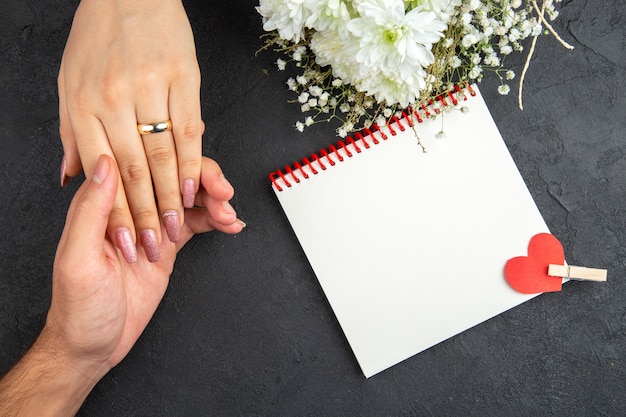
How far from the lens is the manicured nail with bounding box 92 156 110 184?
94 cm

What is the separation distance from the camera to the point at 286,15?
93 cm

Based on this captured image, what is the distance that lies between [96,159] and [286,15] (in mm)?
410

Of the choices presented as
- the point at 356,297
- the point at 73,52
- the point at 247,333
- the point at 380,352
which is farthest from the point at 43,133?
the point at 380,352

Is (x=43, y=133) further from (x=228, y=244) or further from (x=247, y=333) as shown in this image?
(x=247, y=333)

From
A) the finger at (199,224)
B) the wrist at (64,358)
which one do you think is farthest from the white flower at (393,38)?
the wrist at (64,358)

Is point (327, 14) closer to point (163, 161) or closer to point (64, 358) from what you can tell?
point (163, 161)

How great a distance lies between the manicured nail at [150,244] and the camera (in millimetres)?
1020

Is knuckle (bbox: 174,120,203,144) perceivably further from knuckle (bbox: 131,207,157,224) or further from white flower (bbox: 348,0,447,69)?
white flower (bbox: 348,0,447,69)

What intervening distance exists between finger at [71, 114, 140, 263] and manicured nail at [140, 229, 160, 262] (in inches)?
0.8

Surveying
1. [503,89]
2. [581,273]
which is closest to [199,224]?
[503,89]

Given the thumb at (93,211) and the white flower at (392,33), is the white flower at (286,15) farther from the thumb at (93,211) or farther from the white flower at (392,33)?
the thumb at (93,211)

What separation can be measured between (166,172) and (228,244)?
0.83 feet

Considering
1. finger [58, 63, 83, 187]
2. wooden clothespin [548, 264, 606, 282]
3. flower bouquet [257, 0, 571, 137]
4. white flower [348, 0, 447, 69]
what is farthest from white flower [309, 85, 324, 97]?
wooden clothespin [548, 264, 606, 282]

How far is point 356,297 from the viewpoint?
1191 mm
